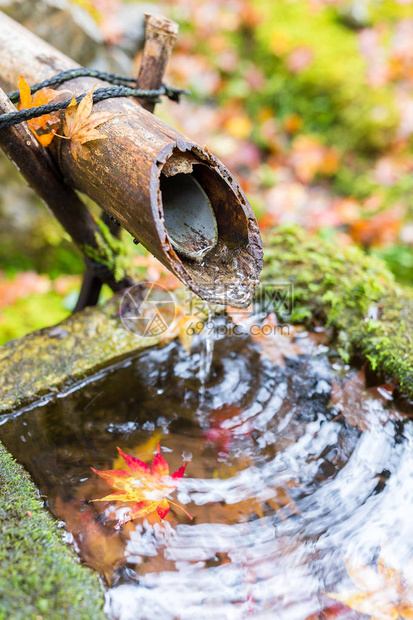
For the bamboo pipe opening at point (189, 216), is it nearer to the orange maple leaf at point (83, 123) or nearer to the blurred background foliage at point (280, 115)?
the orange maple leaf at point (83, 123)

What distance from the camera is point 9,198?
3.90 meters

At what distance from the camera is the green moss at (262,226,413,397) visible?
214 cm

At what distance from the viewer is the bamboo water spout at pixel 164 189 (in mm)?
1359

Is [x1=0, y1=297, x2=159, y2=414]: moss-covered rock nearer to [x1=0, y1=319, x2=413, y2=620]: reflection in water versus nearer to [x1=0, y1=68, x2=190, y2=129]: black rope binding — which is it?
[x1=0, y1=319, x2=413, y2=620]: reflection in water

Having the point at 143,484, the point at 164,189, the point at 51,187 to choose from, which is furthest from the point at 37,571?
the point at 51,187

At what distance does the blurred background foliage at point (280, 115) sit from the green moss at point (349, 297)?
5.42ft

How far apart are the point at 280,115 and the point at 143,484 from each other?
16.3ft

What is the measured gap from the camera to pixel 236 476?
1797mm

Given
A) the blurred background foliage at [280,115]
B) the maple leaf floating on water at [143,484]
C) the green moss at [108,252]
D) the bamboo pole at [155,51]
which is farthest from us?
the blurred background foliage at [280,115]

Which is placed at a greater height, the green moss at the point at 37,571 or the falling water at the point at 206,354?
the falling water at the point at 206,354

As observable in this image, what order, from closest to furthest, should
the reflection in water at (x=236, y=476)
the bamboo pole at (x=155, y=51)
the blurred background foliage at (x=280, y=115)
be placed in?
1. the reflection in water at (x=236, y=476)
2. the bamboo pole at (x=155, y=51)
3. the blurred background foliage at (x=280, y=115)

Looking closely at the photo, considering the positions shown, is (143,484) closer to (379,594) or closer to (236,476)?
(236,476)

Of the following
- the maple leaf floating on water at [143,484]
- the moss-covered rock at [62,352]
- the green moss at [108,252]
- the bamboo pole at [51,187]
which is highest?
the bamboo pole at [51,187]

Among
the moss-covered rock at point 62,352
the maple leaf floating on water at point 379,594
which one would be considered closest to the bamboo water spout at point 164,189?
the moss-covered rock at point 62,352
